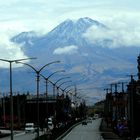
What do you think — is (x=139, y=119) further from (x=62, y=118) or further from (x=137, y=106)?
(x=62, y=118)

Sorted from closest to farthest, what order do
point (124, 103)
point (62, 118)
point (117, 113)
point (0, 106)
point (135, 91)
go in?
point (135, 91) → point (124, 103) → point (117, 113) → point (62, 118) → point (0, 106)

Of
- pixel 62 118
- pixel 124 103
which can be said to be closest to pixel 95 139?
pixel 124 103

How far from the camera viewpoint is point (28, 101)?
184 metres

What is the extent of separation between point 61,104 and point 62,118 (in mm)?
13180

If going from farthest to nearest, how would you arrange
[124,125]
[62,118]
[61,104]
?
1. [61,104]
2. [62,118]
3. [124,125]

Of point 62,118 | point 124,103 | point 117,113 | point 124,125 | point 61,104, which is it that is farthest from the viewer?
point 61,104

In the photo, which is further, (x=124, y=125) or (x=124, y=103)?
(x=124, y=103)

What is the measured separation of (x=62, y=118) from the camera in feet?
522

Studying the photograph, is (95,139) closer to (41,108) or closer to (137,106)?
(137,106)

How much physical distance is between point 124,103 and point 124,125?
80.8 feet

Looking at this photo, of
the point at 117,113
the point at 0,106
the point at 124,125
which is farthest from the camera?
the point at 0,106

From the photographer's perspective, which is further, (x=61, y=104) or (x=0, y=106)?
(x=0, y=106)

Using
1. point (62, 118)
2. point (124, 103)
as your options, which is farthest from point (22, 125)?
point (124, 103)

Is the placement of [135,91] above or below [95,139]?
above
